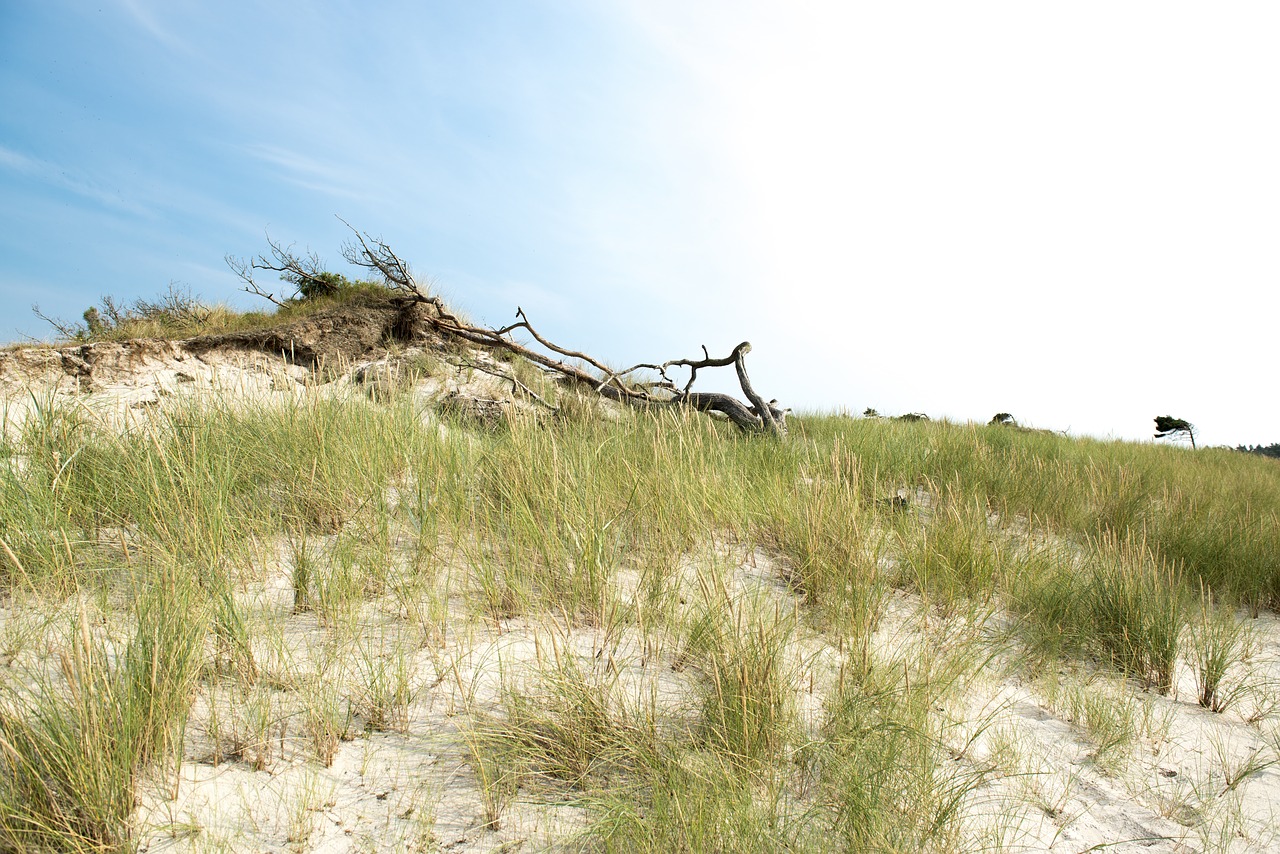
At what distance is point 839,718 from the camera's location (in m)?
2.43

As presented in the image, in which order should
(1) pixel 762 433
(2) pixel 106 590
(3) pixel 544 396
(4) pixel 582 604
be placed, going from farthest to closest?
(3) pixel 544 396 → (1) pixel 762 433 → (4) pixel 582 604 → (2) pixel 106 590

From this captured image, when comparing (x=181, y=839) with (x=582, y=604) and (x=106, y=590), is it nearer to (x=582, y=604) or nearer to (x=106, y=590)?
(x=106, y=590)

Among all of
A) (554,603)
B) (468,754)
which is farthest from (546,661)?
(554,603)

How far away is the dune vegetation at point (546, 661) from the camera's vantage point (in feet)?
6.63

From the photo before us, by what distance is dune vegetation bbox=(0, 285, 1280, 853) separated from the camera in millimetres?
2021

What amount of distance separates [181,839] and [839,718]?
2109 millimetres

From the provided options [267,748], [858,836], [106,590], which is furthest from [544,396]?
[858,836]

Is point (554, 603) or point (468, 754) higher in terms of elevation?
point (554, 603)

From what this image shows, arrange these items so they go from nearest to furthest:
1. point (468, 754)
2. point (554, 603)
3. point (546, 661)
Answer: point (468, 754) → point (546, 661) → point (554, 603)

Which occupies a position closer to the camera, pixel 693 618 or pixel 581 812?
pixel 581 812

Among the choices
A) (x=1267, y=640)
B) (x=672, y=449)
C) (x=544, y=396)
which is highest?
(x=544, y=396)

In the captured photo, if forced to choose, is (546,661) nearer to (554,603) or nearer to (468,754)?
(468,754)

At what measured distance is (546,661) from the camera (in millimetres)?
2557

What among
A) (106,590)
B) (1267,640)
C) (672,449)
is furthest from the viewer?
(672,449)
